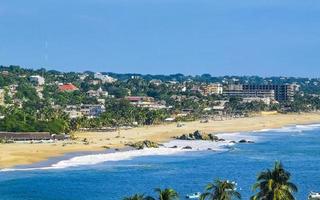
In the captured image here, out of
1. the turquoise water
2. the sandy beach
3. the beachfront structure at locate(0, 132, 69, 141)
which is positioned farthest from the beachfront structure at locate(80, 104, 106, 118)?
the turquoise water

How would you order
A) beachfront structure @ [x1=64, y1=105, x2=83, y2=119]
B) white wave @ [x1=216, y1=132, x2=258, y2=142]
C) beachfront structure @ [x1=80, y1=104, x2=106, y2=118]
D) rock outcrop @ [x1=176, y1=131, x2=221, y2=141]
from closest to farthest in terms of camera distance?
1. rock outcrop @ [x1=176, y1=131, x2=221, y2=141]
2. white wave @ [x1=216, y1=132, x2=258, y2=142]
3. beachfront structure @ [x1=64, y1=105, x2=83, y2=119]
4. beachfront structure @ [x1=80, y1=104, x2=106, y2=118]

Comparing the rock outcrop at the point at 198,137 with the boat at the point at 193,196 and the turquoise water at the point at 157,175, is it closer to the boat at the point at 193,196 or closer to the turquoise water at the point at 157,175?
the turquoise water at the point at 157,175

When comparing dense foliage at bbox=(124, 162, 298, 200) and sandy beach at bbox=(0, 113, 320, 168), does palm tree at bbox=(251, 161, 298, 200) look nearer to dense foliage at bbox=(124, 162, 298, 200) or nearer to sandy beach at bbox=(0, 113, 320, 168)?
dense foliage at bbox=(124, 162, 298, 200)

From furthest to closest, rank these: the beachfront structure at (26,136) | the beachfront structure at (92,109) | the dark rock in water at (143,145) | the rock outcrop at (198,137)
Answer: the beachfront structure at (92,109)
the rock outcrop at (198,137)
the beachfront structure at (26,136)
the dark rock in water at (143,145)

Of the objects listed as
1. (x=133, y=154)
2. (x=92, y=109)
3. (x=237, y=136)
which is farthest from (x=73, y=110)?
(x=133, y=154)

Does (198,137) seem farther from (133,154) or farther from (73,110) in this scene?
(73,110)

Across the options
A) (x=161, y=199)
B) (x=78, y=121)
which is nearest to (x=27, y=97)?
(x=78, y=121)

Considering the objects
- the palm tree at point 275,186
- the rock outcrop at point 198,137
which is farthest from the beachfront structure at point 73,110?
the palm tree at point 275,186
